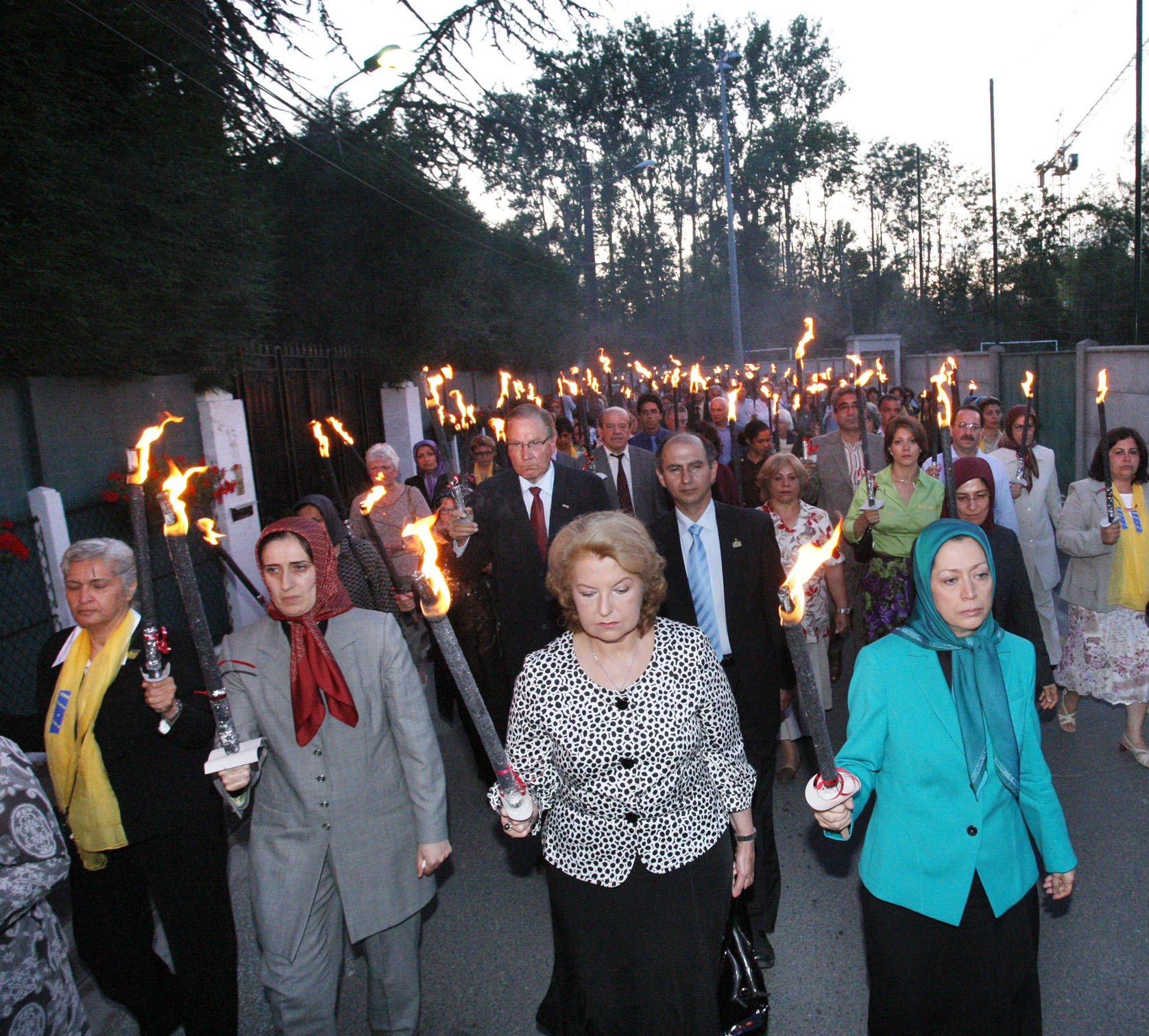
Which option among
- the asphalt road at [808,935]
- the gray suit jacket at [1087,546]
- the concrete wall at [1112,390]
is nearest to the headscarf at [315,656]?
the asphalt road at [808,935]

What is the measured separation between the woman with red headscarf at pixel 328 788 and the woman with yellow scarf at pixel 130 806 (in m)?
0.30

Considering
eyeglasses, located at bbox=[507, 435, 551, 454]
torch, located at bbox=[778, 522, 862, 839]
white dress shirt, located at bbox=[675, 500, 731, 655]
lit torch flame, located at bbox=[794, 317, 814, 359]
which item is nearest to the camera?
torch, located at bbox=[778, 522, 862, 839]

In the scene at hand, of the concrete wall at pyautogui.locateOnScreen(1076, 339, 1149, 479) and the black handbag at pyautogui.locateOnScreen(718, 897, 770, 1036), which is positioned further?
the concrete wall at pyautogui.locateOnScreen(1076, 339, 1149, 479)

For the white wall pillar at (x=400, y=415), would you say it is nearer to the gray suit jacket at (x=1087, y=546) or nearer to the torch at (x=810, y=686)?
the gray suit jacket at (x=1087, y=546)

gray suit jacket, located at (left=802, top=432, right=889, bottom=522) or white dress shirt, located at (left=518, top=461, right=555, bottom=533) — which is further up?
white dress shirt, located at (left=518, top=461, right=555, bottom=533)

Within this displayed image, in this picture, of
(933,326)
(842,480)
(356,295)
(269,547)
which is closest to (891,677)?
(269,547)

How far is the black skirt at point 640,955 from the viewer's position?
287 centimetres

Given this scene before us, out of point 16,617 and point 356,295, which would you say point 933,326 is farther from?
point 16,617

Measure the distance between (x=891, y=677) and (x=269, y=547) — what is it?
1980 millimetres

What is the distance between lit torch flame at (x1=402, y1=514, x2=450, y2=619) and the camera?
1.96m

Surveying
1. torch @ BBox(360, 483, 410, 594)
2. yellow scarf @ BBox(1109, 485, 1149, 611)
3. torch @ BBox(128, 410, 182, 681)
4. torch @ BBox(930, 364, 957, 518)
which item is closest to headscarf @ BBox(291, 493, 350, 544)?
torch @ BBox(360, 483, 410, 594)

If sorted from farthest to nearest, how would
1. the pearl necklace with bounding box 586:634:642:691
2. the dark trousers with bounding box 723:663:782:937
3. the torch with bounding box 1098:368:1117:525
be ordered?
→ the torch with bounding box 1098:368:1117:525
the dark trousers with bounding box 723:663:782:937
the pearl necklace with bounding box 586:634:642:691

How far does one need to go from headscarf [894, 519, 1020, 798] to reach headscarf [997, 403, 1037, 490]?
4138 mm

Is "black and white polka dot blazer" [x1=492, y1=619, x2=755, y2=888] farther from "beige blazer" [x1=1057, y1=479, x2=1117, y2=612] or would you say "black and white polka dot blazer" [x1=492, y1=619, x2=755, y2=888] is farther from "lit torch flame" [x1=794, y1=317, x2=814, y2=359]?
"beige blazer" [x1=1057, y1=479, x2=1117, y2=612]
